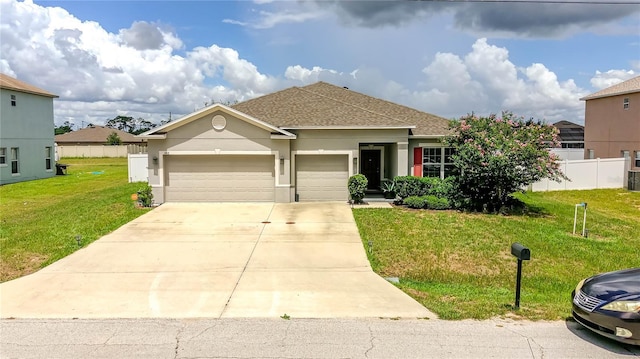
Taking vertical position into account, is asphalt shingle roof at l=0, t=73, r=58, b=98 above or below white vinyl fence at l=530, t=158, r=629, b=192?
above

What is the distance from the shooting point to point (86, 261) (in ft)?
35.7

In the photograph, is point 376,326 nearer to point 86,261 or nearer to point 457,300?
point 457,300

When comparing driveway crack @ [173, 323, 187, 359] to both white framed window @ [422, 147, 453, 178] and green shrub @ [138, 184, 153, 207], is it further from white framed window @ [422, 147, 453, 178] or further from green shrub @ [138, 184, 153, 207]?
white framed window @ [422, 147, 453, 178]

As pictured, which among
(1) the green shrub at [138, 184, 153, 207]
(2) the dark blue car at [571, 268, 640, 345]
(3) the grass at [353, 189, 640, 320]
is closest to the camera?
(2) the dark blue car at [571, 268, 640, 345]

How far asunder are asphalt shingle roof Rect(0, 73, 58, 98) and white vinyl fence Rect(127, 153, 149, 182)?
27.8 ft

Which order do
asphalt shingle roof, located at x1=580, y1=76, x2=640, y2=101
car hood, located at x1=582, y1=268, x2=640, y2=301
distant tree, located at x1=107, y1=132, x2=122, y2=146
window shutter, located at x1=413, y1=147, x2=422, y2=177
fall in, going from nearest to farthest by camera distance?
car hood, located at x1=582, y1=268, x2=640, y2=301, window shutter, located at x1=413, y1=147, x2=422, y2=177, asphalt shingle roof, located at x1=580, y1=76, x2=640, y2=101, distant tree, located at x1=107, y1=132, x2=122, y2=146

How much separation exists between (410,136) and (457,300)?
11.9 m

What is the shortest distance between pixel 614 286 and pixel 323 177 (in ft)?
44.3

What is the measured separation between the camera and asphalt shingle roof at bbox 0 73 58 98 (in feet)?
88.2

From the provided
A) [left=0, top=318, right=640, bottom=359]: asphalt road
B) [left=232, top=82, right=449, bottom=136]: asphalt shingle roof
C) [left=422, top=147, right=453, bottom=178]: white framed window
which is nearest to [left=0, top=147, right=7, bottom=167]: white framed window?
[left=232, top=82, right=449, bottom=136]: asphalt shingle roof

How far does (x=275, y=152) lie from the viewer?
18.6 m

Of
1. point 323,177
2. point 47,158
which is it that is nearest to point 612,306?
point 323,177

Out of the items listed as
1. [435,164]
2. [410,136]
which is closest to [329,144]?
[410,136]

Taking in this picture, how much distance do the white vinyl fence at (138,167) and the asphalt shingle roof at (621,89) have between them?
28.2 metres
